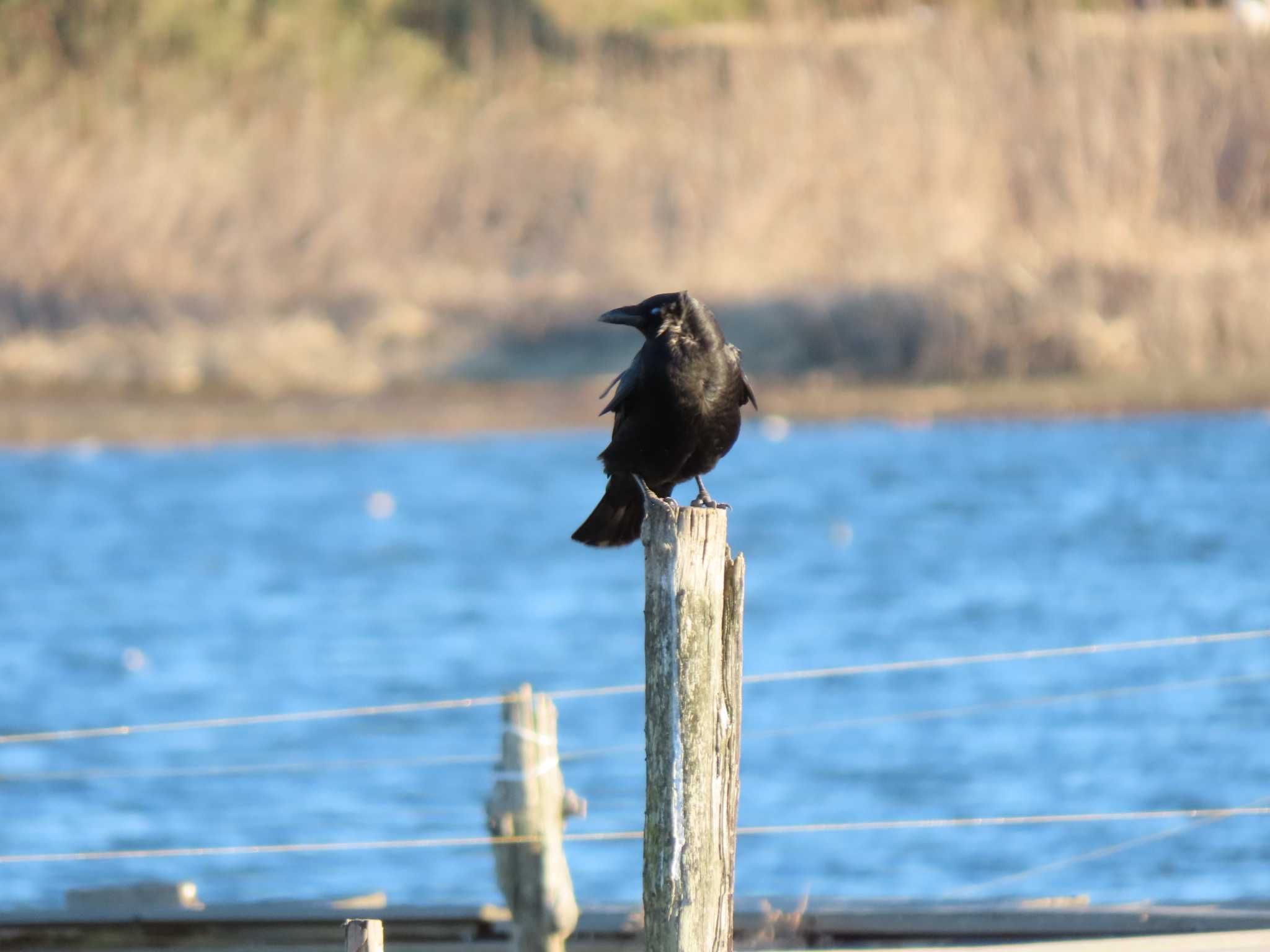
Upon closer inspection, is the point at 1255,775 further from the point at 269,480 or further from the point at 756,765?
the point at 269,480

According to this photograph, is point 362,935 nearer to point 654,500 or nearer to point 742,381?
point 654,500

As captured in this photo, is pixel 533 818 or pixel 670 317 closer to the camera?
pixel 670 317

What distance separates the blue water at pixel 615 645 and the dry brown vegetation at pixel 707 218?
1.18 m

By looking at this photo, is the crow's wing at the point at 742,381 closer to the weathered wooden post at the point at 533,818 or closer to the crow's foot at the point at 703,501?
the crow's foot at the point at 703,501

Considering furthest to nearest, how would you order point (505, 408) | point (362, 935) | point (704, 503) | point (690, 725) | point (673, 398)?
point (505, 408) → point (673, 398) → point (704, 503) → point (690, 725) → point (362, 935)

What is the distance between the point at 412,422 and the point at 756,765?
11496 mm

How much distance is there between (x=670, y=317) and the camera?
4.50 meters

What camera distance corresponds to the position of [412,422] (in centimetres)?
2231

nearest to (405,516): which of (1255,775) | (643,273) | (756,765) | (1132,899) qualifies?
(643,273)

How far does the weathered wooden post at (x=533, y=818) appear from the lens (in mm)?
5793

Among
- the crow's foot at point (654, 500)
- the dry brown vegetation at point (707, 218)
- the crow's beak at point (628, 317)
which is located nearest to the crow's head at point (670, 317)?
the crow's beak at point (628, 317)

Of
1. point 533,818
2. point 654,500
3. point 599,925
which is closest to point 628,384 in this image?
point 654,500

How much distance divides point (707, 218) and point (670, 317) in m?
19.7

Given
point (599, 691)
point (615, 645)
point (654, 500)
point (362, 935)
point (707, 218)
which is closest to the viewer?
point (362, 935)
